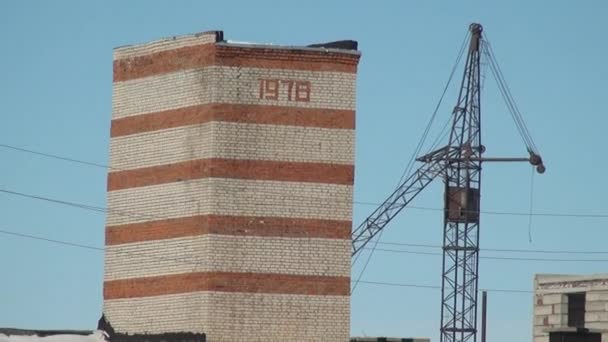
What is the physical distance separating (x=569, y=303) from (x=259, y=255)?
3907 centimetres

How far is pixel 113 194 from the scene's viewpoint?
164 feet

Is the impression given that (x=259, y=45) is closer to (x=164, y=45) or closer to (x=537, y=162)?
(x=164, y=45)

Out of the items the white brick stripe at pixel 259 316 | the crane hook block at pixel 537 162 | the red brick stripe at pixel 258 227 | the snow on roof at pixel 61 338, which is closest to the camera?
the snow on roof at pixel 61 338

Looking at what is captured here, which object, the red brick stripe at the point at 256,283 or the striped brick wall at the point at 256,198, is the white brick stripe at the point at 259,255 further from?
the red brick stripe at the point at 256,283

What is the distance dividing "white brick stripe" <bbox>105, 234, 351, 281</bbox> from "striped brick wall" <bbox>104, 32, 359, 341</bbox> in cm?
3

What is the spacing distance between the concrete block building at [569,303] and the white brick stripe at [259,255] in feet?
106

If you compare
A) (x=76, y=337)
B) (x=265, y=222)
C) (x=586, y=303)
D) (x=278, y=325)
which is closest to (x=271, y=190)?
(x=265, y=222)

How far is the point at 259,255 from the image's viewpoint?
47062mm

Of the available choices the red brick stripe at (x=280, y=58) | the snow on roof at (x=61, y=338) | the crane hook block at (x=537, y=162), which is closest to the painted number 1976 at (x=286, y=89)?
the red brick stripe at (x=280, y=58)

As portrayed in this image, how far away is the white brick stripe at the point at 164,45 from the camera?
4806 cm

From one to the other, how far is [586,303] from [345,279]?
35804mm

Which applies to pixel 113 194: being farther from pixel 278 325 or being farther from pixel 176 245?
pixel 278 325

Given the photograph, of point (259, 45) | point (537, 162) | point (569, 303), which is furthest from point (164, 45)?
point (537, 162)

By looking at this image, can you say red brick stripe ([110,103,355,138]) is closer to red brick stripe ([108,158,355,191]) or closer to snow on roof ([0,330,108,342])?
red brick stripe ([108,158,355,191])
